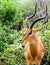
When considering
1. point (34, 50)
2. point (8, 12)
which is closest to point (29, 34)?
point (34, 50)

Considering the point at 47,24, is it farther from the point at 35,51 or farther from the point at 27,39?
the point at 27,39

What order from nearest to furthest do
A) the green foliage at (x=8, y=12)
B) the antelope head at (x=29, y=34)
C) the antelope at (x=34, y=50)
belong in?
the antelope head at (x=29, y=34) < the antelope at (x=34, y=50) < the green foliage at (x=8, y=12)

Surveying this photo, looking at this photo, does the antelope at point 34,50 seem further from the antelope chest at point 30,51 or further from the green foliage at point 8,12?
the green foliage at point 8,12

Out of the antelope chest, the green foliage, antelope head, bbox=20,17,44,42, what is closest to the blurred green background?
the green foliage

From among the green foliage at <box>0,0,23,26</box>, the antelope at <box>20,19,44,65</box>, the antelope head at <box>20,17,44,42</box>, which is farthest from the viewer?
the green foliage at <box>0,0,23,26</box>

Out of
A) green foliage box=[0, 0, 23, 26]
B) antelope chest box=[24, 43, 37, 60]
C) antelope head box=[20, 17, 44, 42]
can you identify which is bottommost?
antelope chest box=[24, 43, 37, 60]

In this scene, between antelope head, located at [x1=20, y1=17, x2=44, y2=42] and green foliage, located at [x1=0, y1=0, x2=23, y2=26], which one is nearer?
antelope head, located at [x1=20, y1=17, x2=44, y2=42]

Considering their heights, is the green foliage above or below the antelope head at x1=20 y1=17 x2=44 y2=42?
above

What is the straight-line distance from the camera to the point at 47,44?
5.14 m

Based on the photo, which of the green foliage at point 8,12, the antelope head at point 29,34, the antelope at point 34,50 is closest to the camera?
the antelope head at point 29,34

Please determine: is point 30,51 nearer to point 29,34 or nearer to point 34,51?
point 34,51

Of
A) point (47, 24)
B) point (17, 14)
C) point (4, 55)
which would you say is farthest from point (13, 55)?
point (47, 24)

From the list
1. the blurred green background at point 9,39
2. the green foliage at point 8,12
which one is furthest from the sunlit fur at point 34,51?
the green foliage at point 8,12

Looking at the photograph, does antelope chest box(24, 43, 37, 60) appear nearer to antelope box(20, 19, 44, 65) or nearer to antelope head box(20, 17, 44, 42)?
antelope box(20, 19, 44, 65)
